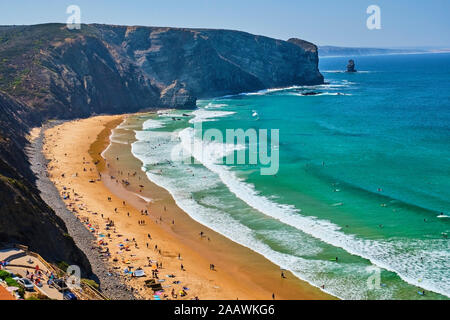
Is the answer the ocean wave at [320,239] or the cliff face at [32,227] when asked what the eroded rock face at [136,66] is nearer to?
the ocean wave at [320,239]

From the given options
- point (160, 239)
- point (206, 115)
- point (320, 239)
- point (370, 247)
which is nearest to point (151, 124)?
point (206, 115)

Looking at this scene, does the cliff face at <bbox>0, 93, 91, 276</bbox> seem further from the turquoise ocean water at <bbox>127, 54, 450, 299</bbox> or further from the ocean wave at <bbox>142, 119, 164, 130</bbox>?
the ocean wave at <bbox>142, 119, 164, 130</bbox>

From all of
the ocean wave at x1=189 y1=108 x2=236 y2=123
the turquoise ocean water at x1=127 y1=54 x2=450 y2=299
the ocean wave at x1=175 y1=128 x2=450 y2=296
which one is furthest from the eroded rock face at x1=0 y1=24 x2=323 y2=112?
the ocean wave at x1=175 y1=128 x2=450 y2=296

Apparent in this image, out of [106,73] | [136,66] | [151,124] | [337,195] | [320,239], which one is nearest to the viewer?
[320,239]

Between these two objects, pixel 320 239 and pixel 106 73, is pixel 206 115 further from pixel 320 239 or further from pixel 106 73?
pixel 320 239

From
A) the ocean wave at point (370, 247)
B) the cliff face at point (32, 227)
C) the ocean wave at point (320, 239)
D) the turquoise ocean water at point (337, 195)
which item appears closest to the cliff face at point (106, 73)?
the cliff face at point (32, 227)
